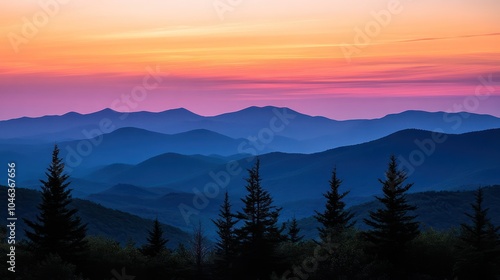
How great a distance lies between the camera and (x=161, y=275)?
4575 cm

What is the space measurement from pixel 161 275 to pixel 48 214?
9898mm

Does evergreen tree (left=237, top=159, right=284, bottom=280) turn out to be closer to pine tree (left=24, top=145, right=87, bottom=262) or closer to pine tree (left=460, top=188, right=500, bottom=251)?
pine tree (left=24, top=145, right=87, bottom=262)

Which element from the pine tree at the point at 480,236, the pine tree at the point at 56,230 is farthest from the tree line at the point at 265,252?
the pine tree at the point at 480,236

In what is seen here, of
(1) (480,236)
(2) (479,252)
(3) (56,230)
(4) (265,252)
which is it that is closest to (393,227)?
(1) (480,236)

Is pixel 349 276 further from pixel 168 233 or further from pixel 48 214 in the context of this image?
pixel 168 233

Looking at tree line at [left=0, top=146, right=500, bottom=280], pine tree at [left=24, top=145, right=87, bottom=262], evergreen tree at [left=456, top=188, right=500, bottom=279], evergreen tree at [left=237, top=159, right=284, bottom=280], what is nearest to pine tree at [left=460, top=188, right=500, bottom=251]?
evergreen tree at [left=456, top=188, right=500, bottom=279]

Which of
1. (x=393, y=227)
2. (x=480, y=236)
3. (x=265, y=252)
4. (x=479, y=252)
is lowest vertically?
(x=479, y=252)

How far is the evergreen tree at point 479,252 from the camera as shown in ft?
127

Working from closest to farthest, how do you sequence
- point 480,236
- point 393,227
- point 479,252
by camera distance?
point 479,252 < point 480,236 < point 393,227

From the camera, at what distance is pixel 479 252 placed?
38.9 m

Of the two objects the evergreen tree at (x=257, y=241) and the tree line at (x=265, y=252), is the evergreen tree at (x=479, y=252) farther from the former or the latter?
the evergreen tree at (x=257, y=241)

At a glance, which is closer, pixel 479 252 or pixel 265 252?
pixel 479 252

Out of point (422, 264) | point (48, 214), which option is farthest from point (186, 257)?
point (422, 264)

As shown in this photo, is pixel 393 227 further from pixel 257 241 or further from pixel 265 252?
pixel 257 241
